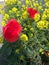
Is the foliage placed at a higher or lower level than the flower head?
lower

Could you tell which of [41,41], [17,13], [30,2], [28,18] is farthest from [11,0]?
[41,41]

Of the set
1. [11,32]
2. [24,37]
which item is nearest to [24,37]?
[24,37]

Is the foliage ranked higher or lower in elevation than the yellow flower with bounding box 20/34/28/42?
lower

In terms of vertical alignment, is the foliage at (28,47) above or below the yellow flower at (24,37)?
below

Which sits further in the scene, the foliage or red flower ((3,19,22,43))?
the foliage

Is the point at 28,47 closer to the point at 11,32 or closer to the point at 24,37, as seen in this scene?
the point at 24,37

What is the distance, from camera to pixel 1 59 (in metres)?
2.02

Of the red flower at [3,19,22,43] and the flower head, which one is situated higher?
the red flower at [3,19,22,43]

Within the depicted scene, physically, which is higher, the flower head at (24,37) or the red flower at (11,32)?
the red flower at (11,32)

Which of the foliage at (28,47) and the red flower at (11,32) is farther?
the foliage at (28,47)

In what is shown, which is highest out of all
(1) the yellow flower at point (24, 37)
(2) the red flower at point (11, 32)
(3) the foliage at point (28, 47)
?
(2) the red flower at point (11, 32)

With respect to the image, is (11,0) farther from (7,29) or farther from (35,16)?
(7,29)

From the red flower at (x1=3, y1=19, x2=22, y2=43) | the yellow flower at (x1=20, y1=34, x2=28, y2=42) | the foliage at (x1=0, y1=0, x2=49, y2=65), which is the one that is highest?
the red flower at (x1=3, y1=19, x2=22, y2=43)

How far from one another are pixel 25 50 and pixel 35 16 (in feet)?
1.02
